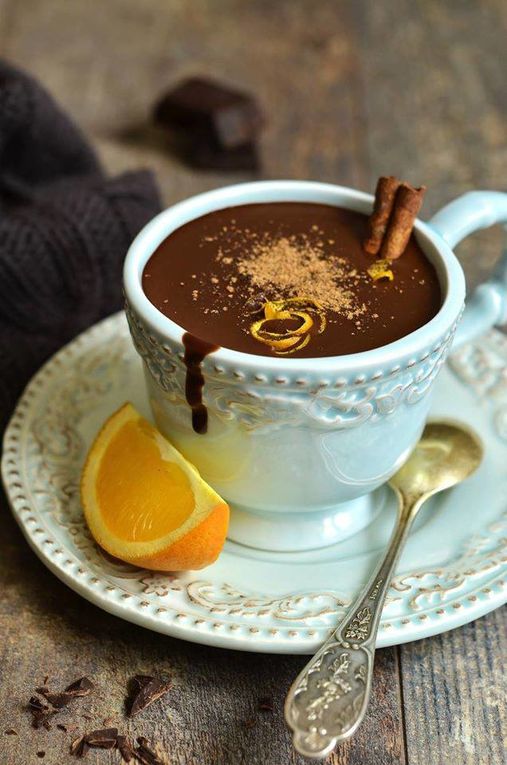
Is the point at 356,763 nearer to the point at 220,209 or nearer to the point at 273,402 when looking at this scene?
the point at 273,402

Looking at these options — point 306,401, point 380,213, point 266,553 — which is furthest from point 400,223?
point 266,553

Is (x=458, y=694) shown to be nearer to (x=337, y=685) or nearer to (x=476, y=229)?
(x=337, y=685)

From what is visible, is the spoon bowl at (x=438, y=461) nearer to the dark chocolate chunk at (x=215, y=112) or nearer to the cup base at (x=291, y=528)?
the cup base at (x=291, y=528)

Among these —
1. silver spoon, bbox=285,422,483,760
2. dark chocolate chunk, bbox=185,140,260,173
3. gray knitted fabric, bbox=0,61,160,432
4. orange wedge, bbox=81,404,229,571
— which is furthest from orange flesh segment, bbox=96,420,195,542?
dark chocolate chunk, bbox=185,140,260,173

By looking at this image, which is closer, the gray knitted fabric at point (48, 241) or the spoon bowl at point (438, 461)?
the spoon bowl at point (438, 461)

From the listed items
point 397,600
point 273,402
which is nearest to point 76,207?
point 273,402

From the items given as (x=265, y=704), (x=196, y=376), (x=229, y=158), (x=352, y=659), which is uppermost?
(x=196, y=376)

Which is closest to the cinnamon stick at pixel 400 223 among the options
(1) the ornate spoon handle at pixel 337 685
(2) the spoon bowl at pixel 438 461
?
(2) the spoon bowl at pixel 438 461
